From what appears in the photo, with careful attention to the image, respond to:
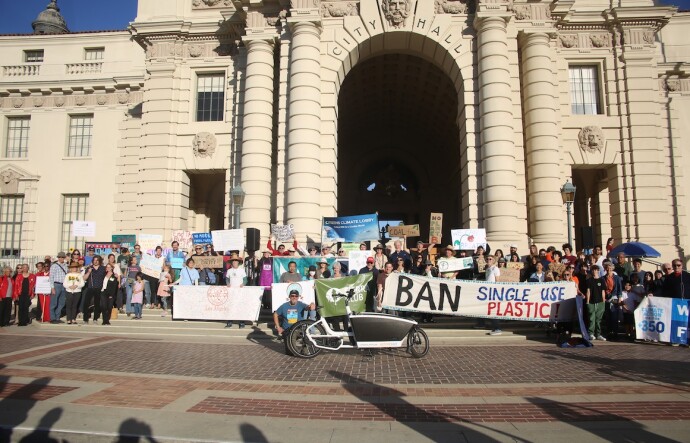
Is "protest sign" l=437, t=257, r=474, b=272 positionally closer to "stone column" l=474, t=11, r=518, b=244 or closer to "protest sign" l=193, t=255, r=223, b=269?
"stone column" l=474, t=11, r=518, b=244

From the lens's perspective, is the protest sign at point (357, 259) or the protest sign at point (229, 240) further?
the protest sign at point (229, 240)

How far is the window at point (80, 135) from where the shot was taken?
2845cm

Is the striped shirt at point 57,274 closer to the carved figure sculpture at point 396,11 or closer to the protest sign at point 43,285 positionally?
the protest sign at point 43,285

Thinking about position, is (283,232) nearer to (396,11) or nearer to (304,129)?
(304,129)

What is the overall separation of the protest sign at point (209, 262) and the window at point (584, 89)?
1931 centimetres

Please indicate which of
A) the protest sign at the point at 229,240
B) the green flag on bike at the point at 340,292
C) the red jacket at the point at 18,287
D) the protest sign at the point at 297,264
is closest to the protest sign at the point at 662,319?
the green flag on bike at the point at 340,292

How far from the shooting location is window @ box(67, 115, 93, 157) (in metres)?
28.5

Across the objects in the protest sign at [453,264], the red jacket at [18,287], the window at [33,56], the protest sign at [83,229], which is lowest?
the red jacket at [18,287]

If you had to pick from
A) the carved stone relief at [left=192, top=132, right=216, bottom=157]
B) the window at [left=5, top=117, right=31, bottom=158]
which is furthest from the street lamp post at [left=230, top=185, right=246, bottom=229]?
the window at [left=5, top=117, right=31, bottom=158]

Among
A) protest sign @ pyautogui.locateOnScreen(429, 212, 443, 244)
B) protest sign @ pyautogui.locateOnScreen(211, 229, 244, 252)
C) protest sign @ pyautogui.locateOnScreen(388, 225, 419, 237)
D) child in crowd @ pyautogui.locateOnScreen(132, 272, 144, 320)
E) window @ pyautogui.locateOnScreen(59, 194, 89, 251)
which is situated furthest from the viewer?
window @ pyautogui.locateOnScreen(59, 194, 89, 251)

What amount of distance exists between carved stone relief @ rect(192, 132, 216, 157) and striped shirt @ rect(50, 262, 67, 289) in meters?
10.1

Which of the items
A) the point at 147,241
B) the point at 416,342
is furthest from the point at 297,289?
the point at 147,241

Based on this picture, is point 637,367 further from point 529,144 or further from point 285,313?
point 529,144

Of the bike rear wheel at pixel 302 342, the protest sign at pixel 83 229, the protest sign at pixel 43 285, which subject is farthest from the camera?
the protest sign at pixel 83 229
